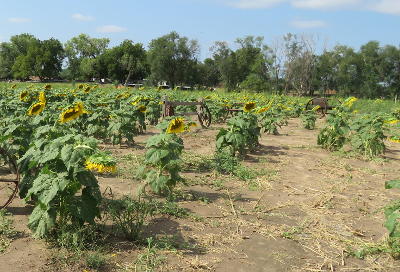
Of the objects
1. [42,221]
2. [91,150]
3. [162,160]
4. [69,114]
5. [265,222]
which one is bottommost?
[265,222]

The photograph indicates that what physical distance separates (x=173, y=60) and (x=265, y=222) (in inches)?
2474

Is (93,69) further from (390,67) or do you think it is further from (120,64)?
(390,67)

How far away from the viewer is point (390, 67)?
68438mm

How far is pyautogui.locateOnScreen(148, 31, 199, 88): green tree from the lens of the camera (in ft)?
216

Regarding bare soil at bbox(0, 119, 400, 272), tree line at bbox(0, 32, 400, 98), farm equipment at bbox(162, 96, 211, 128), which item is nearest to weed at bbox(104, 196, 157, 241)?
bare soil at bbox(0, 119, 400, 272)

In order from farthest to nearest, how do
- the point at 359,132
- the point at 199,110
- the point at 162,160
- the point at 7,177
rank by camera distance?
the point at 199,110 → the point at 359,132 → the point at 7,177 → the point at 162,160

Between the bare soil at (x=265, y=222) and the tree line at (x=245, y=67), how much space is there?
47.8 m

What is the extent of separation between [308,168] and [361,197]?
6.07ft

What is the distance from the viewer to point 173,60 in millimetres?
65812

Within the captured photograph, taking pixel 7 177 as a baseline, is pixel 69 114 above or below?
above

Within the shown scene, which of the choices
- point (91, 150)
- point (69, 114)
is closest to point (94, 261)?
point (91, 150)

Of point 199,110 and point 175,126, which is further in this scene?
point 199,110

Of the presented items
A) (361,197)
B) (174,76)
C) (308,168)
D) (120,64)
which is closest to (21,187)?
(361,197)

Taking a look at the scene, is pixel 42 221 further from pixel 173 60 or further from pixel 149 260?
pixel 173 60
